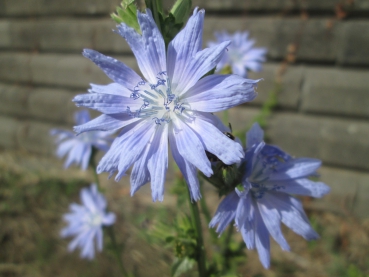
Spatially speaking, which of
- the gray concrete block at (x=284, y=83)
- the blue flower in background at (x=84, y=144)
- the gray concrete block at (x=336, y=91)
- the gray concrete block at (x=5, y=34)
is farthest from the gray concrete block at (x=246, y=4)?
the gray concrete block at (x=5, y=34)

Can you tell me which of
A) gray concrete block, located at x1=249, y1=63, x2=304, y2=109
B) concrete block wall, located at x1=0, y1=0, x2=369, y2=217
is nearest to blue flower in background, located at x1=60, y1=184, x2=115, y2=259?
concrete block wall, located at x1=0, y1=0, x2=369, y2=217

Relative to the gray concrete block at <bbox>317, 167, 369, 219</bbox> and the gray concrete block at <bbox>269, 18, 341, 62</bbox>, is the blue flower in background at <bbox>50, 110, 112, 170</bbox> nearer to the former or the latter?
the gray concrete block at <bbox>269, 18, 341, 62</bbox>

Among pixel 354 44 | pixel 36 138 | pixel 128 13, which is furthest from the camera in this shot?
pixel 36 138

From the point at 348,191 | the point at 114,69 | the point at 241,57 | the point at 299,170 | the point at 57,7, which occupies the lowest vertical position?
the point at 348,191

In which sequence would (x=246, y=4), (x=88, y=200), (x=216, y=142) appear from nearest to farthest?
(x=216, y=142), (x=88, y=200), (x=246, y=4)

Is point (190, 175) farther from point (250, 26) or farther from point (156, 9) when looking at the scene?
point (250, 26)

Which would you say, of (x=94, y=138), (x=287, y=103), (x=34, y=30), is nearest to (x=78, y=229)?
(x=94, y=138)

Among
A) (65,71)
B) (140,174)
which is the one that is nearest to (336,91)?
(140,174)

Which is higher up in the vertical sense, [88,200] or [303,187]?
[303,187]
